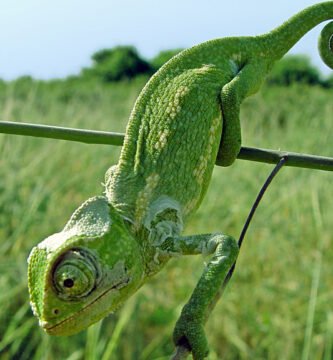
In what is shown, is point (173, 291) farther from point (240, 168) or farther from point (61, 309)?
point (61, 309)

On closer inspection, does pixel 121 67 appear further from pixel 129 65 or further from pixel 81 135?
pixel 81 135

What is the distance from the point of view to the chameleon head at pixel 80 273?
104 cm

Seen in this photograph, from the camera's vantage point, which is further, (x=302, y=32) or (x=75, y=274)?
(x=302, y=32)

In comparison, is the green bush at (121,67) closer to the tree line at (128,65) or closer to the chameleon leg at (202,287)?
the tree line at (128,65)

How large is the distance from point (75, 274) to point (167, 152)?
13.9 inches

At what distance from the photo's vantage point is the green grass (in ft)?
11.6

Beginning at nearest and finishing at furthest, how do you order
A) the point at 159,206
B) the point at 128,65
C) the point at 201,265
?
the point at 159,206 < the point at 201,265 < the point at 128,65

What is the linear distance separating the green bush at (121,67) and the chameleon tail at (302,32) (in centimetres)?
2174

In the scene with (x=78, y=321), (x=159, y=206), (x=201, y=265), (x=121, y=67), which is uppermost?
(x=159, y=206)

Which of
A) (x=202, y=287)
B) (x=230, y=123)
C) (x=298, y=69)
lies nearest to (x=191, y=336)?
(x=202, y=287)

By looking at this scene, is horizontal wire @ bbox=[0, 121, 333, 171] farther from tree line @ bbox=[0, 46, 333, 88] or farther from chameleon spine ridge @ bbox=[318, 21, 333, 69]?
tree line @ bbox=[0, 46, 333, 88]

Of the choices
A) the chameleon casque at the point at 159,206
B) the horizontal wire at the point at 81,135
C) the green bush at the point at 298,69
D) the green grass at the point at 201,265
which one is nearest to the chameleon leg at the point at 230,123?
the chameleon casque at the point at 159,206

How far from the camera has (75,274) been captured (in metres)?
1.04

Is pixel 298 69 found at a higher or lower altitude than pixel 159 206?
lower
